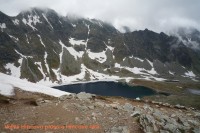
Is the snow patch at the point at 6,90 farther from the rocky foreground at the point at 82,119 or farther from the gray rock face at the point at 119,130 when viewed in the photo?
the gray rock face at the point at 119,130

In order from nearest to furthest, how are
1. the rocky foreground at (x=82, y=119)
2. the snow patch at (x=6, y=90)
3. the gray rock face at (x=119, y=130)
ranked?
the rocky foreground at (x=82, y=119)
the gray rock face at (x=119, y=130)
the snow patch at (x=6, y=90)

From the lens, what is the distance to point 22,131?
18234 mm

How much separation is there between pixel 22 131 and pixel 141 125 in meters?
10.6

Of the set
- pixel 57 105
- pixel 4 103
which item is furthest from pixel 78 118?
pixel 4 103

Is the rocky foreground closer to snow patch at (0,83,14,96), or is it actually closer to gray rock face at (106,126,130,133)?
gray rock face at (106,126,130,133)

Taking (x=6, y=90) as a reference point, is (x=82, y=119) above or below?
below

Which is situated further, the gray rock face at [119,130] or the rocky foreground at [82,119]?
the gray rock face at [119,130]

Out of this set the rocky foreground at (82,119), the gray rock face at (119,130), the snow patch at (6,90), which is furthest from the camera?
the snow patch at (6,90)

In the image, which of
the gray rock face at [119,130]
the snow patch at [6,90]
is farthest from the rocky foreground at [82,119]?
the snow patch at [6,90]

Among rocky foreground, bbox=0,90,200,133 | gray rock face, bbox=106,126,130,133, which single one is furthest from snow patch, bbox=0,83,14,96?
gray rock face, bbox=106,126,130,133

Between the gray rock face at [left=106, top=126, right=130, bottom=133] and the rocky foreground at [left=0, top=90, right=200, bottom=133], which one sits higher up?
the rocky foreground at [left=0, top=90, right=200, bottom=133]

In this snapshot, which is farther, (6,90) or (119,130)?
(6,90)

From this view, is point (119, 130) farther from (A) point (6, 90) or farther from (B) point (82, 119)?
(A) point (6, 90)

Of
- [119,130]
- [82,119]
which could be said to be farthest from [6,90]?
[119,130]
